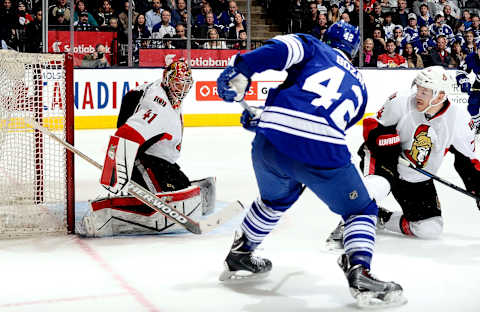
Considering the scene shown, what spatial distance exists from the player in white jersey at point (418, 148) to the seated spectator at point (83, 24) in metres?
5.36

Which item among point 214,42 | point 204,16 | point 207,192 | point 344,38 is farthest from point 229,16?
point 344,38

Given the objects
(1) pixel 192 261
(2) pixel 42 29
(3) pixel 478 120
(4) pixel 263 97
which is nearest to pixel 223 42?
(4) pixel 263 97

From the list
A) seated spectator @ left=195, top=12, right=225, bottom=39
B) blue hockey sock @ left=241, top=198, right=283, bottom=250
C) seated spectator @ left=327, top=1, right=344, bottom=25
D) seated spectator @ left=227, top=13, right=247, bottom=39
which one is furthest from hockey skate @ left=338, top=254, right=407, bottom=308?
seated spectator @ left=327, top=1, right=344, bottom=25

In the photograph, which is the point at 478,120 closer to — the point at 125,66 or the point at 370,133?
the point at 125,66

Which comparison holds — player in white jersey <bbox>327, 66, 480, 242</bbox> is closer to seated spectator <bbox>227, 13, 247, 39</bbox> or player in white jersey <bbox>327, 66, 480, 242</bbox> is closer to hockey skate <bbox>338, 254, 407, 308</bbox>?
hockey skate <bbox>338, 254, 407, 308</bbox>

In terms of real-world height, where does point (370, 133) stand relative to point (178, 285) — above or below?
above

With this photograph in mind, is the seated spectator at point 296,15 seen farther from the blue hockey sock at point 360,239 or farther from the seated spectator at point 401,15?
the blue hockey sock at point 360,239

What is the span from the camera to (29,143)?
3.90 metres

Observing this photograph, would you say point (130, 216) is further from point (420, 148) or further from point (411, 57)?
point (411, 57)

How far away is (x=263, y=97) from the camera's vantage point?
906 centimetres

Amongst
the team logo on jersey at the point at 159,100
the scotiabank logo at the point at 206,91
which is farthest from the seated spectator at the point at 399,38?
the team logo on jersey at the point at 159,100

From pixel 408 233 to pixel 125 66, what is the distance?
544 cm

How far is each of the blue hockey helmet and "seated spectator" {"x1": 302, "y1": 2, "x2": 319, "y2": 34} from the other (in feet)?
24.8

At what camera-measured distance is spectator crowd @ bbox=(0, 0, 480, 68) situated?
8047 mm
